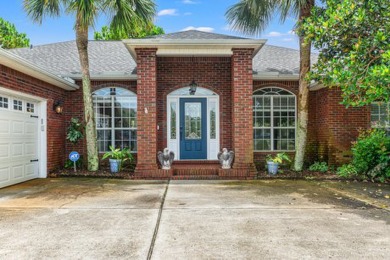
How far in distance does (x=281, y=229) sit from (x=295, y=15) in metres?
7.64

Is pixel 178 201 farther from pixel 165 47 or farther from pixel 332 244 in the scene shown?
pixel 165 47

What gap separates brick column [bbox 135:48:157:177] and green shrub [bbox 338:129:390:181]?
5712 mm

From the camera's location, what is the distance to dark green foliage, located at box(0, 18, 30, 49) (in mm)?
26781

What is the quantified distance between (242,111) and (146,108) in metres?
2.85

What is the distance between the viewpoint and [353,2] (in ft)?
20.4

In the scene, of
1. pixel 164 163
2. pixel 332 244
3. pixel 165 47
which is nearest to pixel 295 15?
pixel 165 47

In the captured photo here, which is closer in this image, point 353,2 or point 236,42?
point 353,2

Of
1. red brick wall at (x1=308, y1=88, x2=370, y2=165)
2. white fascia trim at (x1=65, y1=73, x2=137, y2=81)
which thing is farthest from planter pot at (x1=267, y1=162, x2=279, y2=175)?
white fascia trim at (x1=65, y1=73, x2=137, y2=81)

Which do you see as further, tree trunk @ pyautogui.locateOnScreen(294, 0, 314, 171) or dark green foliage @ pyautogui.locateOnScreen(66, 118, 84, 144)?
dark green foliage @ pyautogui.locateOnScreen(66, 118, 84, 144)

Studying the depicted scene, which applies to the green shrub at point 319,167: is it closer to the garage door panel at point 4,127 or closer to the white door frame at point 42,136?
the white door frame at point 42,136

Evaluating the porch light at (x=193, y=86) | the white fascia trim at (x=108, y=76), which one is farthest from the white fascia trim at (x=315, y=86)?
the white fascia trim at (x=108, y=76)

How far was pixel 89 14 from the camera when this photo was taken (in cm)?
829

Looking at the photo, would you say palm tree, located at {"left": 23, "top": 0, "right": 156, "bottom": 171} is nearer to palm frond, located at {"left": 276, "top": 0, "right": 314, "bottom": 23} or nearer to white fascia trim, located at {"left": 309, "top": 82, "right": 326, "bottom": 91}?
palm frond, located at {"left": 276, "top": 0, "right": 314, "bottom": 23}

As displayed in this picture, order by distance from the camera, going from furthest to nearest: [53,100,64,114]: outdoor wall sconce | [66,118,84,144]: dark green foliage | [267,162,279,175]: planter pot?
1. [66,118,84,144]: dark green foliage
2. [53,100,64,114]: outdoor wall sconce
3. [267,162,279,175]: planter pot
